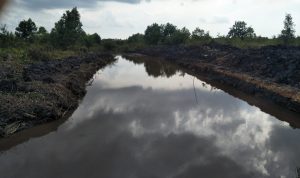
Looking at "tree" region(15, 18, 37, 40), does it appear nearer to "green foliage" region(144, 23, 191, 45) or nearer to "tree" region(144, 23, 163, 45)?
"green foliage" region(144, 23, 191, 45)

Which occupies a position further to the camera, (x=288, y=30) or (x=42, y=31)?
(x=42, y=31)

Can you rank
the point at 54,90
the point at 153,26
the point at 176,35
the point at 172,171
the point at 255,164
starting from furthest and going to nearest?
the point at 153,26, the point at 176,35, the point at 54,90, the point at 255,164, the point at 172,171

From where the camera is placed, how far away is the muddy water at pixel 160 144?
11.4 metres

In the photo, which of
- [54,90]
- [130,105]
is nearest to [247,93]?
[130,105]

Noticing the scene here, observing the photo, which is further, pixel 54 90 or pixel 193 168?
pixel 54 90

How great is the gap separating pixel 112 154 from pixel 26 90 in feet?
26.6

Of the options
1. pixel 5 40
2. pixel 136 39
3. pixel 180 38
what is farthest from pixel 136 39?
pixel 5 40

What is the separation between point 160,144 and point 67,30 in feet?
163

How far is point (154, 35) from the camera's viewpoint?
105812 mm

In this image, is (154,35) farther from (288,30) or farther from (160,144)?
(160,144)

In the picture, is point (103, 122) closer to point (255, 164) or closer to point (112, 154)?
point (112, 154)

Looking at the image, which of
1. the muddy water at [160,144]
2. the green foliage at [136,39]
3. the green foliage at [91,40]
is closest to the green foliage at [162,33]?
the green foliage at [136,39]

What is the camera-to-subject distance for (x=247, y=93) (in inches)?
1043

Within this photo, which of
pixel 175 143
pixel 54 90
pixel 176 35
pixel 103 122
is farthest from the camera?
pixel 176 35
